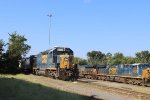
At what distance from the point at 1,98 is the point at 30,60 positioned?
44979 mm

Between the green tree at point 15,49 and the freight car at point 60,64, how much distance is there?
1391cm

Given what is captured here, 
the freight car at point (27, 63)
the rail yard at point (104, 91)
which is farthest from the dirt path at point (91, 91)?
the freight car at point (27, 63)

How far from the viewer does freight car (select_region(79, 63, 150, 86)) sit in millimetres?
38812

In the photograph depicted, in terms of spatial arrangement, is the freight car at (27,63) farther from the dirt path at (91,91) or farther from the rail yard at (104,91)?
the dirt path at (91,91)

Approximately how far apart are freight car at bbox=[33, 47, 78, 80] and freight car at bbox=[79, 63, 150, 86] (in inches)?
249

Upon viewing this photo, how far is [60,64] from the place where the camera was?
4200 cm

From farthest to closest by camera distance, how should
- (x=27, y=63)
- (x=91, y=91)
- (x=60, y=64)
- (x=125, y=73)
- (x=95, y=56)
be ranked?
(x=95, y=56) < (x=27, y=63) < (x=125, y=73) < (x=60, y=64) < (x=91, y=91)

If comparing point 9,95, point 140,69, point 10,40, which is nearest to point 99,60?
point 10,40

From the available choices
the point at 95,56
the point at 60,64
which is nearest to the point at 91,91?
the point at 60,64

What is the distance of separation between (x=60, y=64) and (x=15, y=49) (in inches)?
1111

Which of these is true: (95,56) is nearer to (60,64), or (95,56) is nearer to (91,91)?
(60,64)

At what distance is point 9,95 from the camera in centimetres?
1917

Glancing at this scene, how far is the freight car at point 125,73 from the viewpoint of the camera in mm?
38812

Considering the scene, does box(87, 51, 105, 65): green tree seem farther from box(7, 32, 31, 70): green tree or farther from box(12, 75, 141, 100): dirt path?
box(12, 75, 141, 100): dirt path
